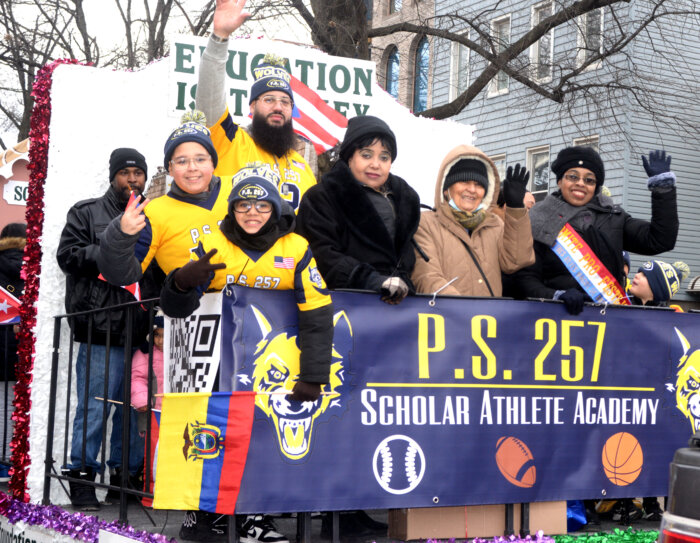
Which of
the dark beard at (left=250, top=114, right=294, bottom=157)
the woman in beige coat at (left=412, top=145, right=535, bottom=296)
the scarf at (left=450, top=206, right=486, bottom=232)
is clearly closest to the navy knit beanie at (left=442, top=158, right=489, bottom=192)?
the woman in beige coat at (left=412, top=145, right=535, bottom=296)

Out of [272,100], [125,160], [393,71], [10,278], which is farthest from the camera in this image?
[393,71]

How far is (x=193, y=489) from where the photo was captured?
4180mm

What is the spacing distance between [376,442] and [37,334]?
2.95 metres

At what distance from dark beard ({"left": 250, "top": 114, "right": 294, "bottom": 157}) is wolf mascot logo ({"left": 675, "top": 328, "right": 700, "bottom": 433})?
2609mm

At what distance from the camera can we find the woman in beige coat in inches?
206

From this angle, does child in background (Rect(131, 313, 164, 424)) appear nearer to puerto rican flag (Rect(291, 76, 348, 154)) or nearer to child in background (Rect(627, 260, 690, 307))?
puerto rican flag (Rect(291, 76, 348, 154))

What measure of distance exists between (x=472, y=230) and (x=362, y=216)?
757 millimetres

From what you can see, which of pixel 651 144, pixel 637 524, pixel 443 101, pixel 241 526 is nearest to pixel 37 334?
pixel 241 526

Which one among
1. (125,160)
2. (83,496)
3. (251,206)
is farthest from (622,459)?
(125,160)

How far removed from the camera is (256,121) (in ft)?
19.4

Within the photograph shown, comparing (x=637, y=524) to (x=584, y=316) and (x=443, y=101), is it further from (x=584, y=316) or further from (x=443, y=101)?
(x=443, y=101)

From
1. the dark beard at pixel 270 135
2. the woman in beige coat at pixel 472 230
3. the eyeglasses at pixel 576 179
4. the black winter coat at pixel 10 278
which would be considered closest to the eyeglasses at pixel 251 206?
the woman in beige coat at pixel 472 230

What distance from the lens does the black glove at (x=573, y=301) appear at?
16.7 ft

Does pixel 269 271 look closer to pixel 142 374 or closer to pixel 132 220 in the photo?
pixel 132 220
